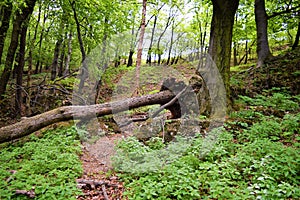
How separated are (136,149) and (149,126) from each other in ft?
3.98

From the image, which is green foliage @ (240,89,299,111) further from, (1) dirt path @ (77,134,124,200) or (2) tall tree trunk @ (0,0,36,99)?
(2) tall tree trunk @ (0,0,36,99)

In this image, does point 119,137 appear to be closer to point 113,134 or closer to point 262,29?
point 113,134

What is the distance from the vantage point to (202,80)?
18.5 feet

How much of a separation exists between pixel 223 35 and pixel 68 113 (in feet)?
14.8

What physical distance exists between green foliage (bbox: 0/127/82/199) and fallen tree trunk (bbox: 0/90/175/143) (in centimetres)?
29

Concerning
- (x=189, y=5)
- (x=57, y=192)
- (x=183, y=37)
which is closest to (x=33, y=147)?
(x=57, y=192)

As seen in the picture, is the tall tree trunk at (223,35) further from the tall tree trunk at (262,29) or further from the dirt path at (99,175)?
the tall tree trunk at (262,29)

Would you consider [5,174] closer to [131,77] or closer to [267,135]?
[267,135]

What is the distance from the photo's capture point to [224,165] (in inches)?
135

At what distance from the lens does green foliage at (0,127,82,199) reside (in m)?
2.98

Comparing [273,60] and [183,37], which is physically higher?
[183,37]

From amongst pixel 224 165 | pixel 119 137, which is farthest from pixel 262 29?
pixel 224 165

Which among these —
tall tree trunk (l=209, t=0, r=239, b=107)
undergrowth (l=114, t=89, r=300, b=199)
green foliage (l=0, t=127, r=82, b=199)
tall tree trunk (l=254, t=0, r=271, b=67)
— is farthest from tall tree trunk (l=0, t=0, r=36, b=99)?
tall tree trunk (l=254, t=0, r=271, b=67)

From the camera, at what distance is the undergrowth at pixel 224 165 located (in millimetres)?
2893
